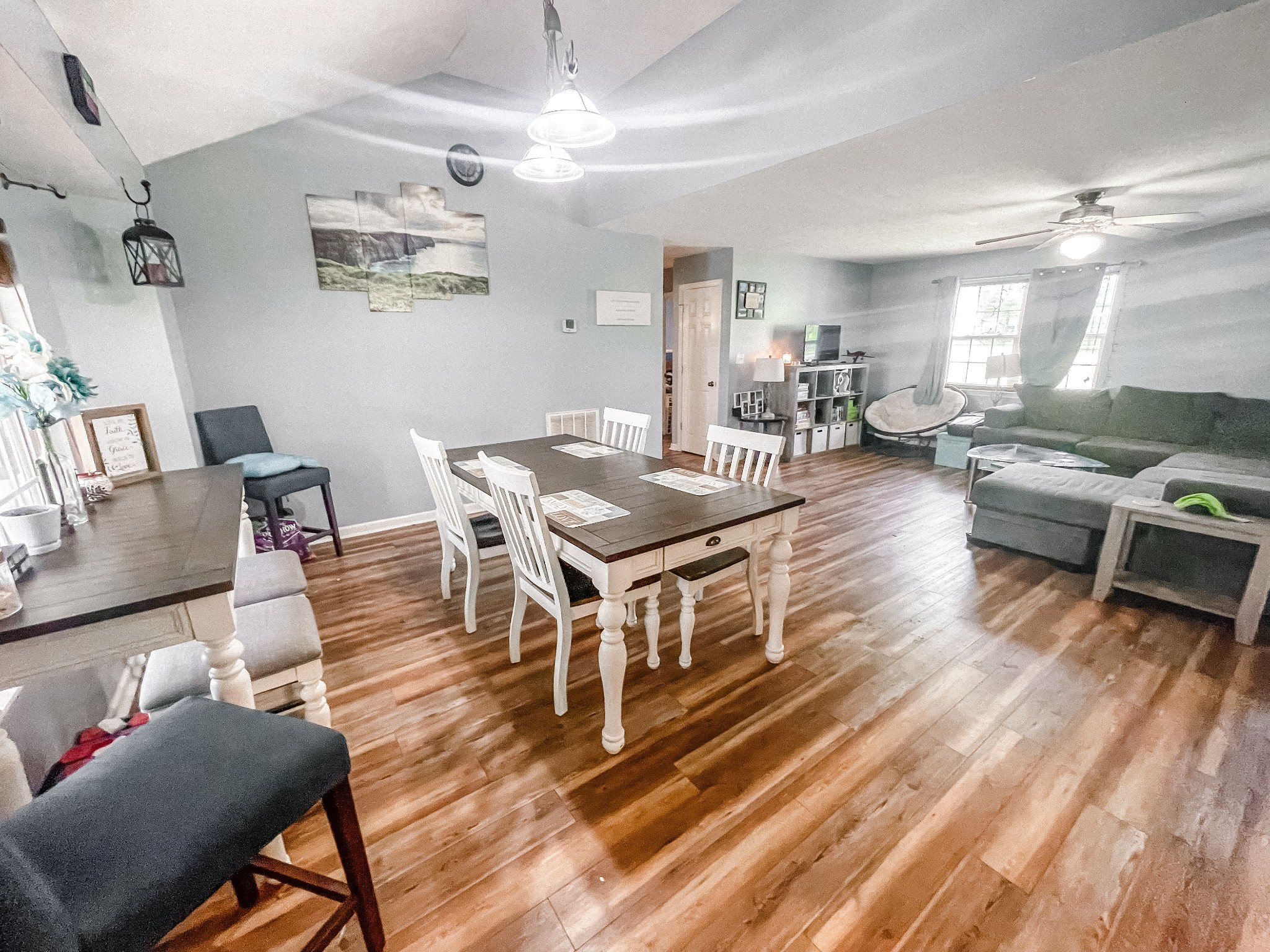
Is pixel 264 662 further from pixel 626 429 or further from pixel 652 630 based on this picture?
pixel 626 429

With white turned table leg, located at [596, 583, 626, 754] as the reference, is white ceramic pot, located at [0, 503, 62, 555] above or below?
above

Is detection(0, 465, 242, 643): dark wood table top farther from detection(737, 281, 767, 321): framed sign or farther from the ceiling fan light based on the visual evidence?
the ceiling fan light

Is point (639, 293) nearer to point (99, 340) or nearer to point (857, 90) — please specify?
point (857, 90)

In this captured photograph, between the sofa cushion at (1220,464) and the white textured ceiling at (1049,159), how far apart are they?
1758 millimetres

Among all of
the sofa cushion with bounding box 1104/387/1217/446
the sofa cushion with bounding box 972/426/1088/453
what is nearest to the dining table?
the sofa cushion with bounding box 972/426/1088/453

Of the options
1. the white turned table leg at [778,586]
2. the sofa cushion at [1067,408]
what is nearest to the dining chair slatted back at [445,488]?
the white turned table leg at [778,586]

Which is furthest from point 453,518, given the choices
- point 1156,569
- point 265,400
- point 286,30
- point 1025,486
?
point 1156,569

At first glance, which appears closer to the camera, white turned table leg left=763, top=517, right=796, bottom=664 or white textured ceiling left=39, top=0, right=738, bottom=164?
white textured ceiling left=39, top=0, right=738, bottom=164

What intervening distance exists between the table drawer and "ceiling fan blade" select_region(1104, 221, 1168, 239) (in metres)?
3.82

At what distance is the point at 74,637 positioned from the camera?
95 cm

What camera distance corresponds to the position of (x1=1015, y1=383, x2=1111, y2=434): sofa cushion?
15.4ft

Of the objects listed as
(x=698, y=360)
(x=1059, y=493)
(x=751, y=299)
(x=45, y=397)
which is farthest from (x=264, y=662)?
(x=751, y=299)

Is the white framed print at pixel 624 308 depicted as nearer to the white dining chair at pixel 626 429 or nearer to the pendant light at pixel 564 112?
the white dining chair at pixel 626 429

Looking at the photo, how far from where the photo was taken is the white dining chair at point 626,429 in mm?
2916
